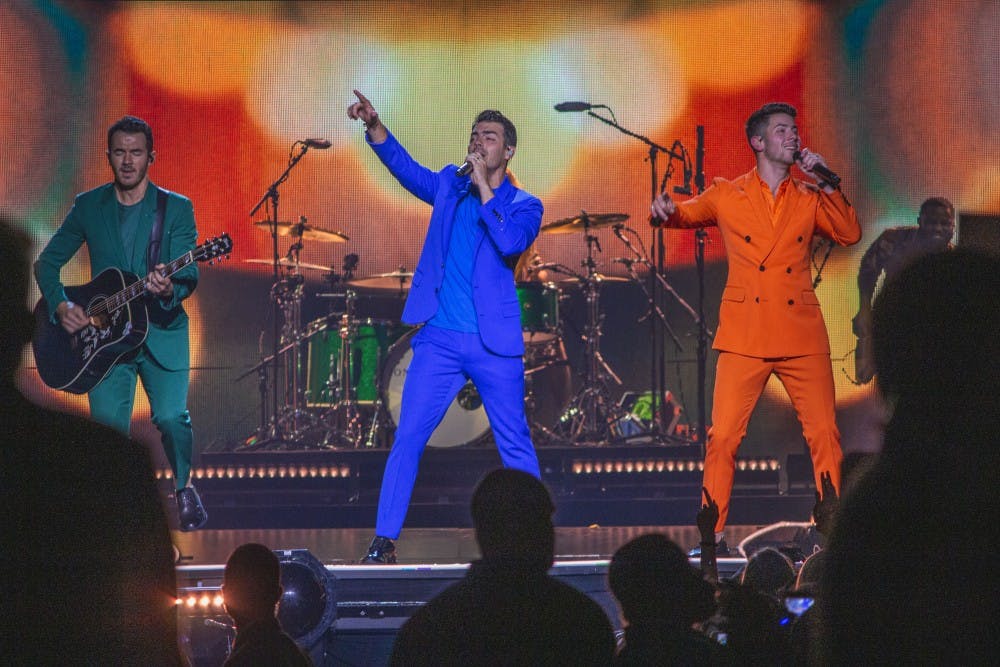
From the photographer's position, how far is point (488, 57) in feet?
32.5

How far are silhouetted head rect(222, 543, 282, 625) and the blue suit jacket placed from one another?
279 cm

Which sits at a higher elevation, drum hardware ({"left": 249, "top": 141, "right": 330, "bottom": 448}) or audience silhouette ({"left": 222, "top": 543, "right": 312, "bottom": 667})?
drum hardware ({"left": 249, "top": 141, "right": 330, "bottom": 448})

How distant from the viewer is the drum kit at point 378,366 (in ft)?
29.7

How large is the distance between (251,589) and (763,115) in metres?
3.78

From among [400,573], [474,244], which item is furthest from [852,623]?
[474,244]

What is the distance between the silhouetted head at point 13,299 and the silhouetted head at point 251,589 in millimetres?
1108

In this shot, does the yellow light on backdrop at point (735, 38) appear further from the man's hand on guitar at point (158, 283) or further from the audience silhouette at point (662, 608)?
the audience silhouette at point (662, 608)

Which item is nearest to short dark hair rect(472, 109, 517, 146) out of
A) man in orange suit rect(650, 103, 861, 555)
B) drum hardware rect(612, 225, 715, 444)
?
man in orange suit rect(650, 103, 861, 555)

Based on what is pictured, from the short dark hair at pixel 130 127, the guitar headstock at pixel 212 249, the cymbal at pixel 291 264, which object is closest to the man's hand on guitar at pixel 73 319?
the guitar headstock at pixel 212 249

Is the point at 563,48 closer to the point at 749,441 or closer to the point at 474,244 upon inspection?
the point at 749,441

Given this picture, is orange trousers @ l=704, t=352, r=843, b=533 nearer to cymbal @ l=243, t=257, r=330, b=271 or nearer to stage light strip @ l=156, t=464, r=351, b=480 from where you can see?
stage light strip @ l=156, t=464, r=351, b=480

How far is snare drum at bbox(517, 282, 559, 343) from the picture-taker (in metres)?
9.14

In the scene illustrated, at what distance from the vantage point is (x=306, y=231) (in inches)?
378

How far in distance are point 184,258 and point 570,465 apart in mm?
3253
